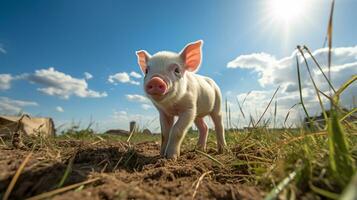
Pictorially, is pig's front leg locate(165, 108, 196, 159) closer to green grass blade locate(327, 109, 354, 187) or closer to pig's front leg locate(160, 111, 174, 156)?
pig's front leg locate(160, 111, 174, 156)

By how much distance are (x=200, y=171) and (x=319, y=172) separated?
4.13ft

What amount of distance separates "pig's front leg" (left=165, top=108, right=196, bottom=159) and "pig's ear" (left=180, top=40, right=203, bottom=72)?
31.3 inches

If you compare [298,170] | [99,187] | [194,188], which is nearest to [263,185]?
[298,170]

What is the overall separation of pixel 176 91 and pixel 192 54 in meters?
0.95

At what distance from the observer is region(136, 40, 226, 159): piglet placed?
165 inches

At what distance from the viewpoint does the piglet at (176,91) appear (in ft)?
13.8

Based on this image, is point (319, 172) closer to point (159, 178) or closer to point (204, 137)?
point (159, 178)

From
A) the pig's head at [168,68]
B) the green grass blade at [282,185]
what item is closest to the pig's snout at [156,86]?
the pig's head at [168,68]

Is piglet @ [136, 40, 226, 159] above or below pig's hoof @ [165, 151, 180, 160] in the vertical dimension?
above

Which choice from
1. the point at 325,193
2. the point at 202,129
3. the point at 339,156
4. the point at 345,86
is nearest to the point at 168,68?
the point at 202,129

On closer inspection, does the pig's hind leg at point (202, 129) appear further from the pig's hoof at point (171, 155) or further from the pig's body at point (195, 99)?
the pig's hoof at point (171, 155)

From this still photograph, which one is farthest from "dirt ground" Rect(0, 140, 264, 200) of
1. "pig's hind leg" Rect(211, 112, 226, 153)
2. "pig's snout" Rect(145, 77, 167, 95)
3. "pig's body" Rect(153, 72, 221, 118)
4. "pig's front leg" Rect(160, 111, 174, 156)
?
"pig's hind leg" Rect(211, 112, 226, 153)

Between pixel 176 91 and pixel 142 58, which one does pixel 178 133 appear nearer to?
pixel 176 91

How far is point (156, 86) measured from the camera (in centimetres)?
407
